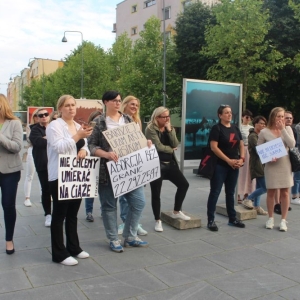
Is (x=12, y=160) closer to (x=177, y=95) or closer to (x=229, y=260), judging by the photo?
(x=229, y=260)

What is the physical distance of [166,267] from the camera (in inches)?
161

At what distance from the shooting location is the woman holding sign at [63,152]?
3.96 m

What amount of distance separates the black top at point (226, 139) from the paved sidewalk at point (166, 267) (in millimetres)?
1164

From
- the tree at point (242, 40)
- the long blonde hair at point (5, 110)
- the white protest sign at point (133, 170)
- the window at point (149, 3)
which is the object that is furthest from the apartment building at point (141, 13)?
the long blonde hair at point (5, 110)

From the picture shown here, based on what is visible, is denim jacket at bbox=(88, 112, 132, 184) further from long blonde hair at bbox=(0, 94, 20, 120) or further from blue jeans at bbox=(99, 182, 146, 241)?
long blonde hair at bbox=(0, 94, 20, 120)

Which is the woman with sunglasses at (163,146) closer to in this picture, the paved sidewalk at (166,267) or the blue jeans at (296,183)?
the paved sidewalk at (166,267)

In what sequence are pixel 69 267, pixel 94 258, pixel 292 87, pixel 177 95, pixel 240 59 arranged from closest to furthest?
pixel 69 267 < pixel 94 258 < pixel 240 59 < pixel 292 87 < pixel 177 95

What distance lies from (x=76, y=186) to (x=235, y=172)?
2.54 metres

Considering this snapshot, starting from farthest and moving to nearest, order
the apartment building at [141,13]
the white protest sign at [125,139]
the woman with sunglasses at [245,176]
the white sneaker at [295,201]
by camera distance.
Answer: the apartment building at [141,13] < the white sneaker at [295,201] < the woman with sunglasses at [245,176] < the white protest sign at [125,139]

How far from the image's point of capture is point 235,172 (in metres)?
5.52

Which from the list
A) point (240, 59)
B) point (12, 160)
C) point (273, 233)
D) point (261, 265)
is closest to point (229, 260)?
point (261, 265)

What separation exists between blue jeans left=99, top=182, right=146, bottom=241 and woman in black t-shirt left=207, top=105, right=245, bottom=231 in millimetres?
1339

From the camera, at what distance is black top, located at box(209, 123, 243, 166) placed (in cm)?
531

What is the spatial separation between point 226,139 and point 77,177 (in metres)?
2.29
